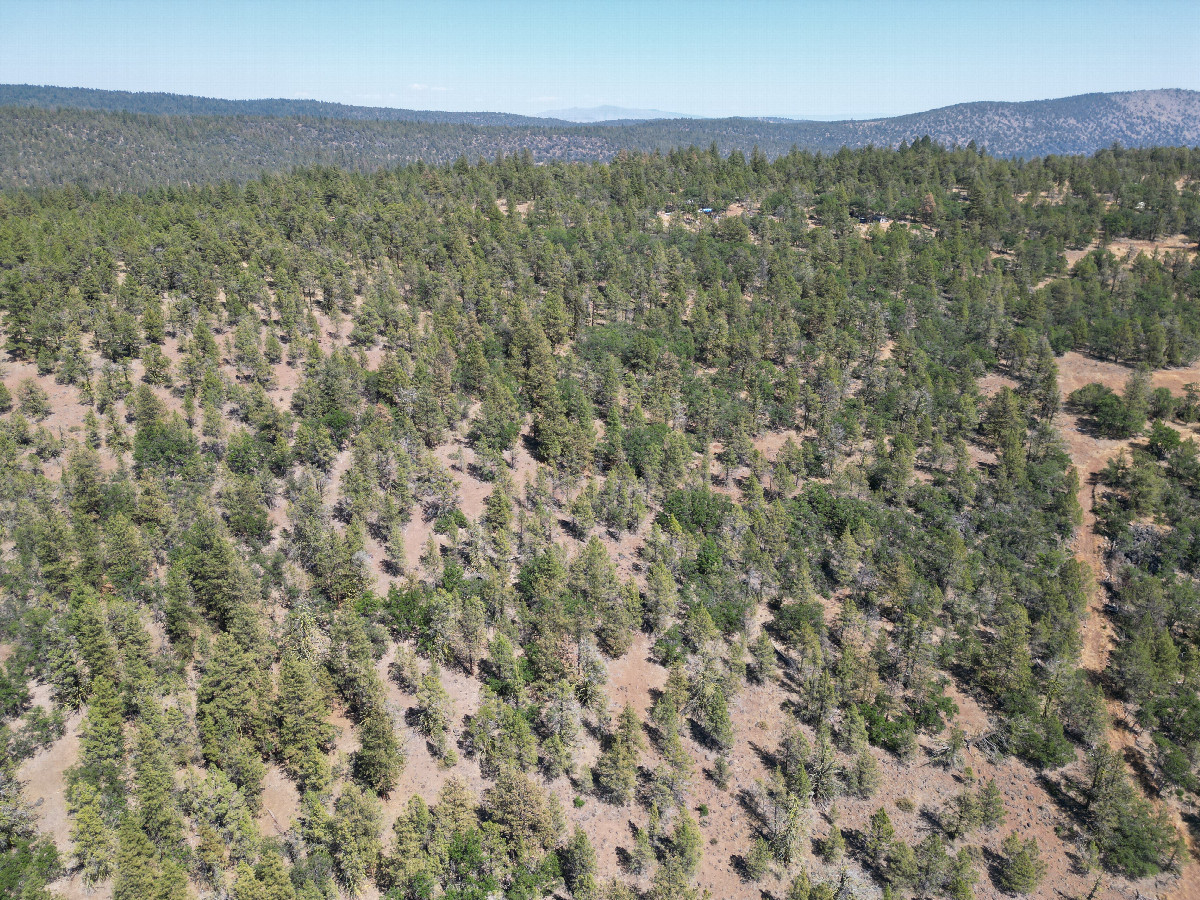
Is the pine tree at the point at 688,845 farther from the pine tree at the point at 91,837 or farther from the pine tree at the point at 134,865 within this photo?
the pine tree at the point at 91,837

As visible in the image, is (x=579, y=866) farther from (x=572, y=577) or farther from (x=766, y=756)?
(x=572, y=577)

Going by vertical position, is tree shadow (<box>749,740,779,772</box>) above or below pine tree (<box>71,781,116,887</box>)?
below

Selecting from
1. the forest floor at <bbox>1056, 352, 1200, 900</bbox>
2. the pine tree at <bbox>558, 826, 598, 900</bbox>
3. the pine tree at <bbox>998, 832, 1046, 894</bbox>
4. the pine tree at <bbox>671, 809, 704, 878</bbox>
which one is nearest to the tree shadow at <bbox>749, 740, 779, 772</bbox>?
the pine tree at <bbox>671, 809, 704, 878</bbox>

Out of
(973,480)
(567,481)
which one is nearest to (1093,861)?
(973,480)

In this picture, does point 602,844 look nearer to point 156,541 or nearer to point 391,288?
point 156,541

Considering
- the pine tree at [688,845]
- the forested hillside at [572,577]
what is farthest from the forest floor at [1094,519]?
the pine tree at [688,845]

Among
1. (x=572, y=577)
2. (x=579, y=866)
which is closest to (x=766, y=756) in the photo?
(x=579, y=866)

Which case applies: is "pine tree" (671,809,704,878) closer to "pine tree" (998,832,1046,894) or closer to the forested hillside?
the forested hillside

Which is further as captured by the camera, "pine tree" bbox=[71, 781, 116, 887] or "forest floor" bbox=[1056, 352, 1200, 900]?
"forest floor" bbox=[1056, 352, 1200, 900]
